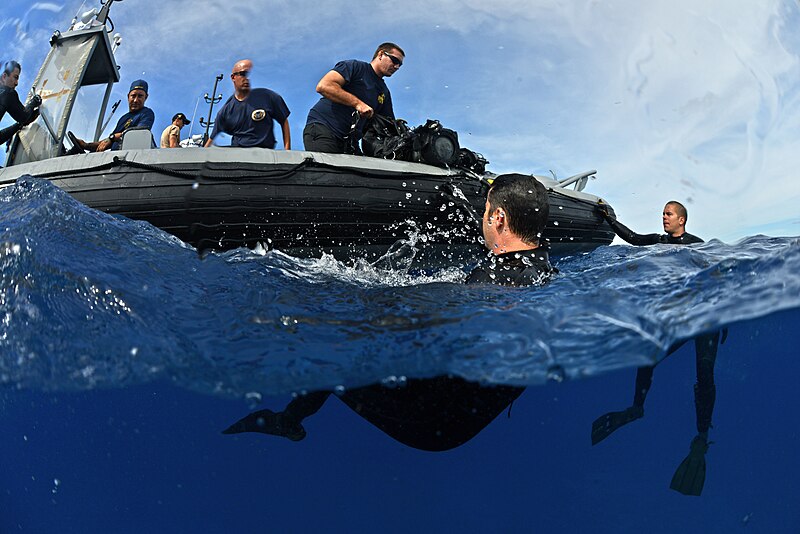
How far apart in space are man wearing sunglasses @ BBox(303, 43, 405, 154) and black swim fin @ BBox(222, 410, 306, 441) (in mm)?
2477

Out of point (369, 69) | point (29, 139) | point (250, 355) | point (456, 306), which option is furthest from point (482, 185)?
point (29, 139)

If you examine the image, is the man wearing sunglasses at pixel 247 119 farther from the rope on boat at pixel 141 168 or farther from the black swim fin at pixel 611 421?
the black swim fin at pixel 611 421

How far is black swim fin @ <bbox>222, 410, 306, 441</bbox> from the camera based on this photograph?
3934 mm

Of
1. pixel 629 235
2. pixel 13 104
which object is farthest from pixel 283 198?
pixel 629 235

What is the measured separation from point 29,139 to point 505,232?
19.3ft

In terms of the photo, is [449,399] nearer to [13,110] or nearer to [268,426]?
[268,426]

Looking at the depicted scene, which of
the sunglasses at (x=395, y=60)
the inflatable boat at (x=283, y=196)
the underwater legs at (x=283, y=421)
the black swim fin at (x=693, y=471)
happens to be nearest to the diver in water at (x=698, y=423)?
the black swim fin at (x=693, y=471)

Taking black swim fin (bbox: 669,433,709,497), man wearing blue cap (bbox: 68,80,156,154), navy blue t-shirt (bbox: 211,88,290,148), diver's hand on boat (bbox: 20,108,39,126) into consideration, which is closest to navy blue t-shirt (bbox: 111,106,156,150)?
man wearing blue cap (bbox: 68,80,156,154)

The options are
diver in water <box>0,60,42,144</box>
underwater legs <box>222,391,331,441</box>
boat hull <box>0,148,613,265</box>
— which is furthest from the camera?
diver in water <box>0,60,42,144</box>

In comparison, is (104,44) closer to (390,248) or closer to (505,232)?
(390,248)

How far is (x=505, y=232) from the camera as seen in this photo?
2.79m

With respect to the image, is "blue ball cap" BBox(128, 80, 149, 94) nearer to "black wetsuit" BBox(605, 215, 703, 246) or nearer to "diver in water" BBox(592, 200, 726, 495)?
"black wetsuit" BBox(605, 215, 703, 246)

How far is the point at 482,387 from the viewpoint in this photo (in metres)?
2.68

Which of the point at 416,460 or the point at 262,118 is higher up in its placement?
the point at 262,118
